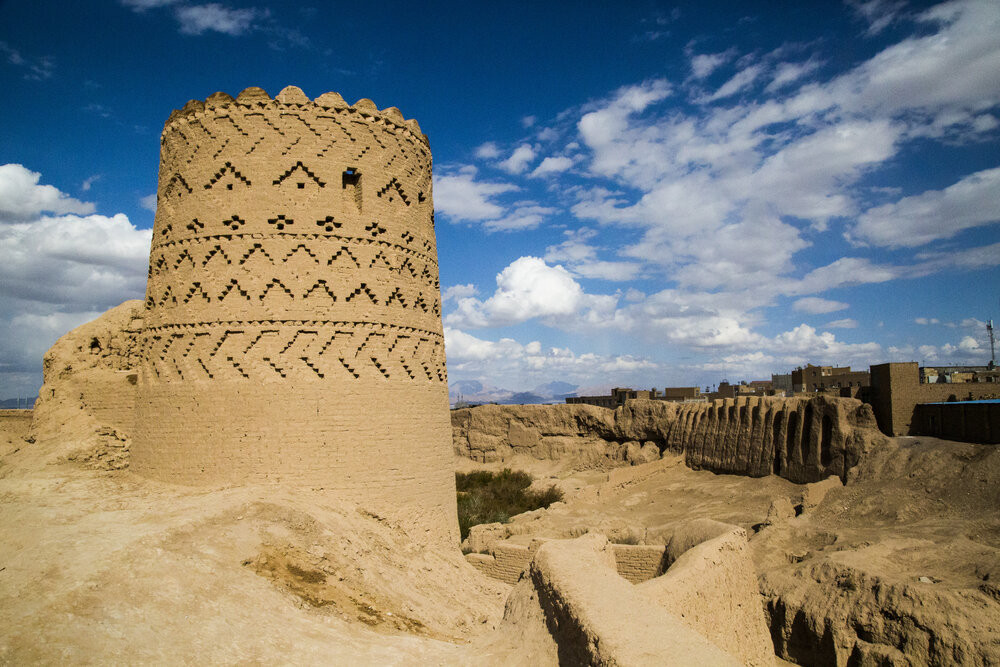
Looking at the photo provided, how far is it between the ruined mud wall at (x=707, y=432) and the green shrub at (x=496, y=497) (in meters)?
2.74

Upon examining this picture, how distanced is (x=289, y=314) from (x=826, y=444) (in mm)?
17598

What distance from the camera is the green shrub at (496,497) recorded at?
67.8 feet

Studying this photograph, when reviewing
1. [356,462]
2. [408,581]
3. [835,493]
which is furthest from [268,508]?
[835,493]

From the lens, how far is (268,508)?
7.46 m

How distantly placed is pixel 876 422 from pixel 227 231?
62.3ft

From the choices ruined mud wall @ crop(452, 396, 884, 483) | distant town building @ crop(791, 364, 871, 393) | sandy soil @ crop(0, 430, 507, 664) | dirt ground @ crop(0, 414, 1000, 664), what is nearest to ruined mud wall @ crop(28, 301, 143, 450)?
dirt ground @ crop(0, 414, 1000, 664)

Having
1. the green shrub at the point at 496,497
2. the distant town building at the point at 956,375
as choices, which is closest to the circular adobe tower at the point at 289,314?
the green shrub at the point at 496,497

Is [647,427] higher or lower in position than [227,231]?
lower

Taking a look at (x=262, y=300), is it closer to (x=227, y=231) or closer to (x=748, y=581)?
(x=227, y=231)

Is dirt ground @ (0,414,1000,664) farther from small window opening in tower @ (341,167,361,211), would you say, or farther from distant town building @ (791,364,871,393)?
distant town building @ (791,364,871,393)

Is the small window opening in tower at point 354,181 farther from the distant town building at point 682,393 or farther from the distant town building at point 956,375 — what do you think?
the distant town building at point 682,393

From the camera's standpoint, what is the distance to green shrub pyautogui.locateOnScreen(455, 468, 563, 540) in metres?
20.7

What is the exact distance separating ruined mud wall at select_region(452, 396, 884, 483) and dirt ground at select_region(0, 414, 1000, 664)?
401 cm

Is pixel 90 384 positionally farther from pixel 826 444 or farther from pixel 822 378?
pixel 822 378
